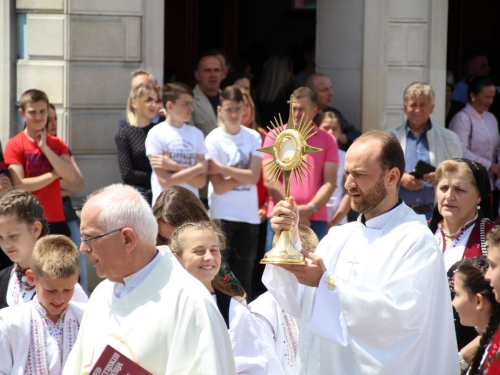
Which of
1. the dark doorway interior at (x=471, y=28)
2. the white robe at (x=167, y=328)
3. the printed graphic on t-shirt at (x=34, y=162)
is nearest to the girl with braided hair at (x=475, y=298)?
the white robe at (x=167, y=328)

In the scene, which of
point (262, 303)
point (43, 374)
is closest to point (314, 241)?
point (262, 303)

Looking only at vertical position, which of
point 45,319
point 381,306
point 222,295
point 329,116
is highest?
point 329,116

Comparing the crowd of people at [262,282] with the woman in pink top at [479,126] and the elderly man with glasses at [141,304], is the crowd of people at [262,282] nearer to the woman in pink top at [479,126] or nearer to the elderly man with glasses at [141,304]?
the elderly man with glasses at [141,304]

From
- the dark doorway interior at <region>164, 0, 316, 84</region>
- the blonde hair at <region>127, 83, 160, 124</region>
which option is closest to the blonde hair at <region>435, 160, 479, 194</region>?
the blonde hair at <region>127, 83, 160, 124</region>

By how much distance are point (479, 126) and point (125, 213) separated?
6685 mm

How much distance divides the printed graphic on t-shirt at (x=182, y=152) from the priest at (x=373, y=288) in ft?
11.1

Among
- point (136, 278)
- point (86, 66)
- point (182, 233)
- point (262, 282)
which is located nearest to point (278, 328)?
point (262, 282)

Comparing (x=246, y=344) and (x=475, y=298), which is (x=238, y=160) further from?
(x=475, y=298)

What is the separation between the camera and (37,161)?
7684mm

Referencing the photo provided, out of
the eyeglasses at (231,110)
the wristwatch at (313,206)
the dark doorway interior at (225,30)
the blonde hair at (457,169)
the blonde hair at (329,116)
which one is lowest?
the wristwatch at (313,206)

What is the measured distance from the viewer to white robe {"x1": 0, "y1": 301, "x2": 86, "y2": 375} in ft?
15.0

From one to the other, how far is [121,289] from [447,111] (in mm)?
7389

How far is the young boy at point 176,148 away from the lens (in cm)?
779

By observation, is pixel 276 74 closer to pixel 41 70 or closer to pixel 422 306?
pixel 41 70
